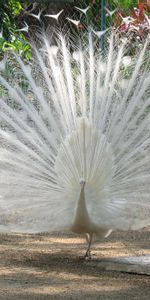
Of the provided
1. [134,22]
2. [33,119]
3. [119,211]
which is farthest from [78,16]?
[119,211]

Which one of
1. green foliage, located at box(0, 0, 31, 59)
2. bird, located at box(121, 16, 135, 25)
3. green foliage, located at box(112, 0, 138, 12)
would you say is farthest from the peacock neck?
green foliage, located at box(112, 0, 138, 12)

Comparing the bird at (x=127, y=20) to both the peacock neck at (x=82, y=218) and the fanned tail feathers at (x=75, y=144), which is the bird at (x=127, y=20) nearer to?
the fanned tail feathers at (x=75, y=144)

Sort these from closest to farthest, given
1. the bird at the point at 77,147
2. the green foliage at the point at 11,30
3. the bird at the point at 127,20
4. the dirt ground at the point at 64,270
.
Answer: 1. the dirt ground at the point at 64,270
2. the bird at the point at 77,147
3. the bird at the point at 127,20
4. the green foliage at the point at 11,30

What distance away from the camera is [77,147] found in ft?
19.9

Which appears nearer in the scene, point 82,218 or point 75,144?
point 82,218

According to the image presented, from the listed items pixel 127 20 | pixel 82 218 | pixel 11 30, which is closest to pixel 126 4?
pixel 127 20

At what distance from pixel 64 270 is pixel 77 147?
0.88 meters

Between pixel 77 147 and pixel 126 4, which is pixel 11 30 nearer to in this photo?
pixel 126 4

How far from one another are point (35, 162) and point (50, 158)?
4.5 inches

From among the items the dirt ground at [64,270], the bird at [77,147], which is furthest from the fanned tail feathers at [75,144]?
the dirt ground at [64,270]

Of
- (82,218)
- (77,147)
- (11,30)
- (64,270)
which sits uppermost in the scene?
(11,30)

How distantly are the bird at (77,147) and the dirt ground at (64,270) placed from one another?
0.77 ft

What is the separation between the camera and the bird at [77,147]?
19.2 ft

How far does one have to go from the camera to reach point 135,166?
6148 mm
